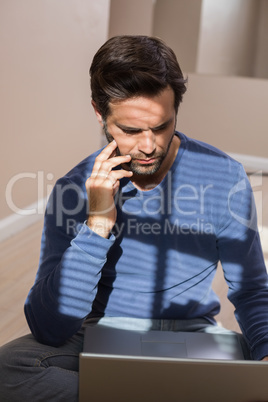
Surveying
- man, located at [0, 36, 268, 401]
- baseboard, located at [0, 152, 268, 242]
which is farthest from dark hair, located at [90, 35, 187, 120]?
baseboard, located at [0, 152, 268, 242]

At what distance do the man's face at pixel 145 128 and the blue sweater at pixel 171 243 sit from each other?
0.29ft

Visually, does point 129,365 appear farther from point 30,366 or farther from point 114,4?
point 114,4

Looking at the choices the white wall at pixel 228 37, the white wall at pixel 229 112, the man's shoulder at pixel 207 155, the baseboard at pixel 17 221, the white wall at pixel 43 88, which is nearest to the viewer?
the man's shoulder at pixel 207 155

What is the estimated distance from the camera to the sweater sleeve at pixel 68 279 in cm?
143

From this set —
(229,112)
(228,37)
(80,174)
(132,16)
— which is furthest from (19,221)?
(228,37)

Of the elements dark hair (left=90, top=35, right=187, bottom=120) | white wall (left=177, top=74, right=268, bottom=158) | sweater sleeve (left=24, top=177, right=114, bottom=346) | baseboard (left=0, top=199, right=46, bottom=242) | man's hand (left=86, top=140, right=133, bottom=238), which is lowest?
baseboard (left=0, top=199, right=46, bottom=242)

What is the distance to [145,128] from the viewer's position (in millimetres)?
1474

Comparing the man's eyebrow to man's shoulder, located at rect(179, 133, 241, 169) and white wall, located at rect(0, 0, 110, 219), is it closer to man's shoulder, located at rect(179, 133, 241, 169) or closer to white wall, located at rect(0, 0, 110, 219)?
man's shoulder, located at rect(179, 133, 241, 169)

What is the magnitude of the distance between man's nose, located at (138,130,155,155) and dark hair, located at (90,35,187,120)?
4.0 inches

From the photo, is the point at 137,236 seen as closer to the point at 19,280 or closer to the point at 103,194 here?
the point at 103,194

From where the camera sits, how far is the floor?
2.42 metres

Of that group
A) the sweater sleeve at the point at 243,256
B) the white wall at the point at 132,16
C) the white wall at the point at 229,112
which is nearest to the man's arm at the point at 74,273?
the sweater sleeve at the point at 243,256

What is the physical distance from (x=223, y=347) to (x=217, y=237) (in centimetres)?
29

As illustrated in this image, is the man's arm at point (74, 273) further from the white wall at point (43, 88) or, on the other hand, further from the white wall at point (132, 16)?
the white wall at point (132, 16)
